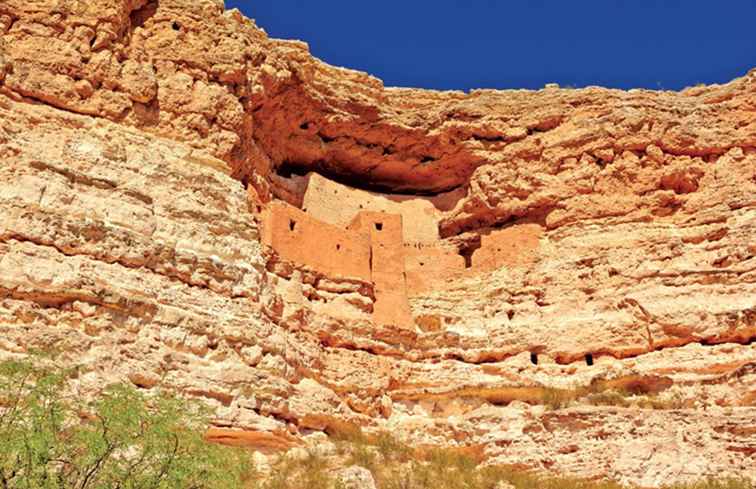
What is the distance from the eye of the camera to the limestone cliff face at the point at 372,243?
→ 1373 cm

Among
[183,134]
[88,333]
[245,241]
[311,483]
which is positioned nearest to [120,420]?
[311,483]

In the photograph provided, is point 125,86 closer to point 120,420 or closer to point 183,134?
point 183,134

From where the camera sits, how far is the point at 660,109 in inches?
785

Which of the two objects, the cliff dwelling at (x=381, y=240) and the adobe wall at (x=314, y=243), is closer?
the adobe wall at (x=314, y=243)

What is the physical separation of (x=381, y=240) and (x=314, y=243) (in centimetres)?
153

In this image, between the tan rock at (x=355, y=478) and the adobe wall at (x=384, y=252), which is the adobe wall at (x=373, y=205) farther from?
the tan rock at (x=355, y=478)

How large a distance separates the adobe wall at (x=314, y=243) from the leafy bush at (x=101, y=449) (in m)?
8.40

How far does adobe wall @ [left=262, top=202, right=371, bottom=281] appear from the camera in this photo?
1703 centimetres

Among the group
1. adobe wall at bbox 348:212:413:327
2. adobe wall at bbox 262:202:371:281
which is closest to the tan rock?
adobe wall at bbox 348:212:413:327

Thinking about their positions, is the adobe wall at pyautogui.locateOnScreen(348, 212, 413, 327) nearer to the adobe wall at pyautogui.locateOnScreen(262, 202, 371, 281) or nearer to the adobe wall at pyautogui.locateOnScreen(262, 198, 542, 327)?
the adobe wall at pyautogui.locateOnScreen(262, 198, 542, 327)

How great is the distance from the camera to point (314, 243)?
17.5 m

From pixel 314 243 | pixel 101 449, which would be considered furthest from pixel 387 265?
pixel 101 449

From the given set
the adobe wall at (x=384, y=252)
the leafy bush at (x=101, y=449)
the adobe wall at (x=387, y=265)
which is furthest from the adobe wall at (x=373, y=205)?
the leafy bush at (x=101, y=449)

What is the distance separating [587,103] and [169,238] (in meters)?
9.96
